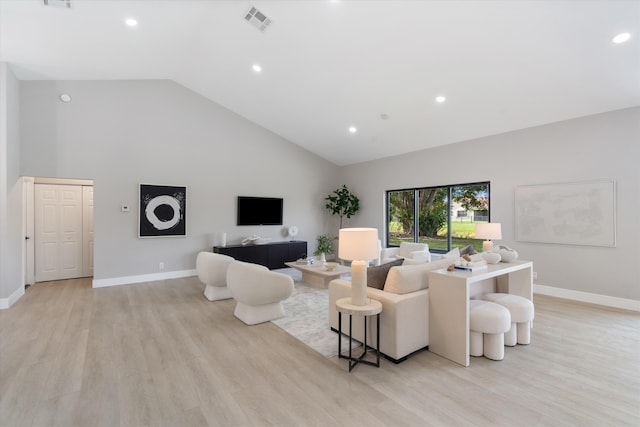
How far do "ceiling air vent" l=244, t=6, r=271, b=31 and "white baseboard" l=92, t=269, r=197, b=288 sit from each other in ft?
15.7

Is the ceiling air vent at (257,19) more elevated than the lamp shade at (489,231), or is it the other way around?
the ceiling air vent at (257,19)

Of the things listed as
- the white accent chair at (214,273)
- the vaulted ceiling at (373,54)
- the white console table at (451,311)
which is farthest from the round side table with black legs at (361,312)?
the vaulted ceiling at (373,54)

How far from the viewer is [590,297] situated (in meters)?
4.43

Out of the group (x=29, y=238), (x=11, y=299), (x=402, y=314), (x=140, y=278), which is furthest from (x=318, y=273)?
(x=29, y=238)

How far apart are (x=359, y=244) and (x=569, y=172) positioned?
421cm

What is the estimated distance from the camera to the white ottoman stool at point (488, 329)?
2.66 m

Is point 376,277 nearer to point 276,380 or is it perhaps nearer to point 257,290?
point 276,380

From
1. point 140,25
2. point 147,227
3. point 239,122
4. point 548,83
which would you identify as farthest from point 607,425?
point 239,122

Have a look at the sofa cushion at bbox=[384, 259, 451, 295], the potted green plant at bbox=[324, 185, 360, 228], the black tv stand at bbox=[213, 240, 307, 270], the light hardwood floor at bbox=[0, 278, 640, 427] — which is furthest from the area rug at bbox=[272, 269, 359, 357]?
the potted green plant at bbox=[324, 185, 360, 228]

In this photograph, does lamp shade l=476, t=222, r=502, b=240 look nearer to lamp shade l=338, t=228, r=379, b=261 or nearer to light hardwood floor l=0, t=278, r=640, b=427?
light hardwood floor l=0, t=278, r=640, b=427

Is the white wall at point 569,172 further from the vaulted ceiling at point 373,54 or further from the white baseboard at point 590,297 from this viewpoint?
the vaulted ceiling at point 373,54

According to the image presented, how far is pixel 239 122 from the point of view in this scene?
6926mm

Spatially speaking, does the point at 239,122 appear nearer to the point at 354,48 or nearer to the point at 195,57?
the point at 195,57

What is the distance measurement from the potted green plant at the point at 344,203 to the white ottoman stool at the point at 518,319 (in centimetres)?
518
